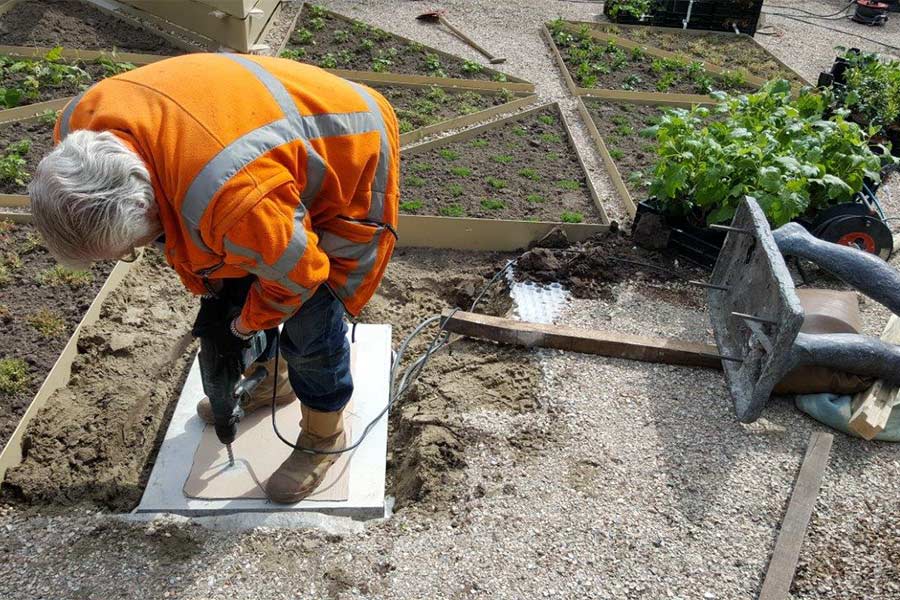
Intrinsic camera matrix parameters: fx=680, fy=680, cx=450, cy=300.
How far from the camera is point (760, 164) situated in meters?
4.27

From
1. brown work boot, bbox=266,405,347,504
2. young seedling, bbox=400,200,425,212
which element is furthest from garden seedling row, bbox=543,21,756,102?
brown work boot, bbox=266,405,347,504

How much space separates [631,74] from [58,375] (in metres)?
6.66

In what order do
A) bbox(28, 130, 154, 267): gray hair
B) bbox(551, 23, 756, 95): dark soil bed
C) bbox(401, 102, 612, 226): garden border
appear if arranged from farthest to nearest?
bbox(551, 23, 756, 95): dark soil bed → bbox(401, 102, 612, 226): garden border → bbox(28, 130, 154, 267): gray hair

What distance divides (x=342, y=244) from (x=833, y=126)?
3.94 metres

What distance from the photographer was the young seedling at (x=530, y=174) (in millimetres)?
5605

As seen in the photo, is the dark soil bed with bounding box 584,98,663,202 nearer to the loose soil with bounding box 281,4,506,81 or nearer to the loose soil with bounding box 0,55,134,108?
the loose soil with bounding box 281,4,506,81

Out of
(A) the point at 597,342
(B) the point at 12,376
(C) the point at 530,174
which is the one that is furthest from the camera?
(C) the point at 530,174

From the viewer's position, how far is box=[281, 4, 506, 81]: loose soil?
734cm

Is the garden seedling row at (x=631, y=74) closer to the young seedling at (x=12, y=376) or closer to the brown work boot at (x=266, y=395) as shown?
the brown work boot at (x=266, y=395)

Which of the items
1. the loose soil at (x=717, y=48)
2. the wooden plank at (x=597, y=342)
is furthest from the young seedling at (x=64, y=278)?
the loose soil at (x=717, y=48)

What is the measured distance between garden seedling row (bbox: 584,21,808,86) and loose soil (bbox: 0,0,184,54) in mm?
5263

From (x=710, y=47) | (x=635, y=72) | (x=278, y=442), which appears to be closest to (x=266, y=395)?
(x=278, y=442)

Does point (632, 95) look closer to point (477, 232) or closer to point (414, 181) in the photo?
point (414, 181)

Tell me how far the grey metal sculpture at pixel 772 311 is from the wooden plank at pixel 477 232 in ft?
3.71
